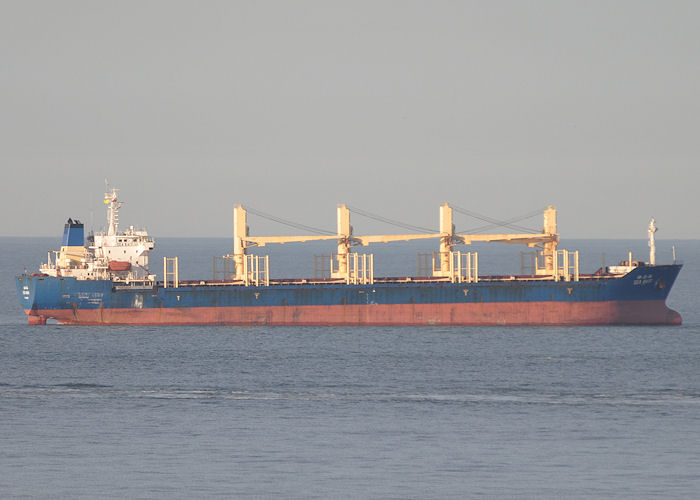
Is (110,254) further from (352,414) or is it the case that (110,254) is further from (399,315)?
(352,414)

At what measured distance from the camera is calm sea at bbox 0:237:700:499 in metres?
32.4

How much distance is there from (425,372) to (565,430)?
1273 cm

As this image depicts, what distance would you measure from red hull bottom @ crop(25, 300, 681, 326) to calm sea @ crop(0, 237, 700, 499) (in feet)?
6.98

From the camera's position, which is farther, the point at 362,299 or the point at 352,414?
the point at 362,299

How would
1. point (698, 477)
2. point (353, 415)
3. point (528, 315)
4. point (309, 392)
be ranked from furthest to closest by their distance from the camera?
point (528, 315), point (309, 392), point (353, 415), point (698, 477)

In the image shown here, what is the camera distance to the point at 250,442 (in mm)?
Answer: 36969

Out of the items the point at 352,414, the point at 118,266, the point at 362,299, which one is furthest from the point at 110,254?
the point at 352,414

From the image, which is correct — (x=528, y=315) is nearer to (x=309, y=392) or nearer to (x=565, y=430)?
(x=309, y=392)

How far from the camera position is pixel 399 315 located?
67125 mm

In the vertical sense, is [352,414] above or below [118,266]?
below

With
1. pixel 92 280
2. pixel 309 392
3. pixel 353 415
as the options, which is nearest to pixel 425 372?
pixel 309 392

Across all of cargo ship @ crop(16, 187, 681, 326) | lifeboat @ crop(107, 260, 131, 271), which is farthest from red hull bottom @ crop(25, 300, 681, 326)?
lifeboat @ crop(107, 260, 131, 271)

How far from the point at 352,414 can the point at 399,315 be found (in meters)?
26.1

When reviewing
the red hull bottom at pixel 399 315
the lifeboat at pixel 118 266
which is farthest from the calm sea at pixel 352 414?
the lifeboat at pixel 118 266
